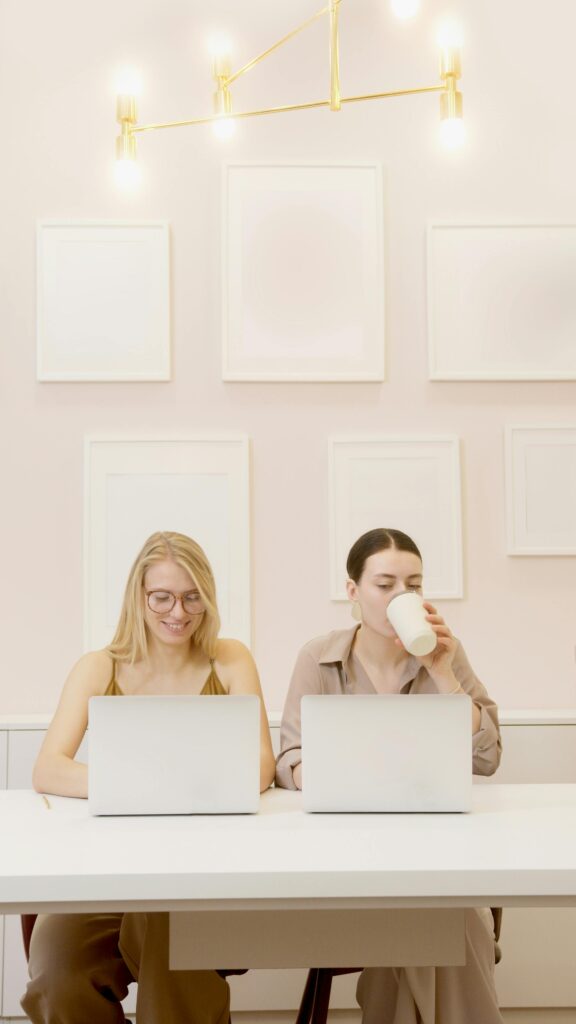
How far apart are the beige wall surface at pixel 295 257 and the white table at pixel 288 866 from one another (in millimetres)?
1638

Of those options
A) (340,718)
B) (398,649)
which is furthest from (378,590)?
(340,718)

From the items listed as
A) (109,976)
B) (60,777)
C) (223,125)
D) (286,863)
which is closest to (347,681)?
(60,777)

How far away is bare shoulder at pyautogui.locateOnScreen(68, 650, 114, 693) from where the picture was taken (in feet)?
7.34

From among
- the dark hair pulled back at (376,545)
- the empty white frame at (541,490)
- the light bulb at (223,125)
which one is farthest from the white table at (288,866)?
the empty white frame at (541,490)

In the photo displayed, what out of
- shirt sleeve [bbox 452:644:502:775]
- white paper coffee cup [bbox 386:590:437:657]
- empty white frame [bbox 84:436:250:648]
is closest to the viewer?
white paper coffee cup [bbox 386:590:437:657]

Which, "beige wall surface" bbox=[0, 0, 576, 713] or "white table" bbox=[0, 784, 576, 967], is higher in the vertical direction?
"beige wall surface" bbox=[0, 0, 576, 713]

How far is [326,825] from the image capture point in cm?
162

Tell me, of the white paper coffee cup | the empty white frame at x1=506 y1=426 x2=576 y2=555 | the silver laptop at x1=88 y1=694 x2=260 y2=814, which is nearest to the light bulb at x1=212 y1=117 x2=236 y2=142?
the white paper coffee cup

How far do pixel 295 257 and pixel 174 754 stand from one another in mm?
1979

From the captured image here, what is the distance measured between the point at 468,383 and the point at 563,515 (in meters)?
0.49

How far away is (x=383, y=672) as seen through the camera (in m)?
2.30

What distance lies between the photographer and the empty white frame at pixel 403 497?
10.7ft

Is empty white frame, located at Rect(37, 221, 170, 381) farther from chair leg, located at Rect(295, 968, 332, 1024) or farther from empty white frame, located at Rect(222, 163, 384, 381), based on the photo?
chair leg, located at Rect(295, 968, 332, 1024)

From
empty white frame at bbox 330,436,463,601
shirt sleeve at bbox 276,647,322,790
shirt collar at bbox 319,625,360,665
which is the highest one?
empty white frame at bbox 330,436,463,601
